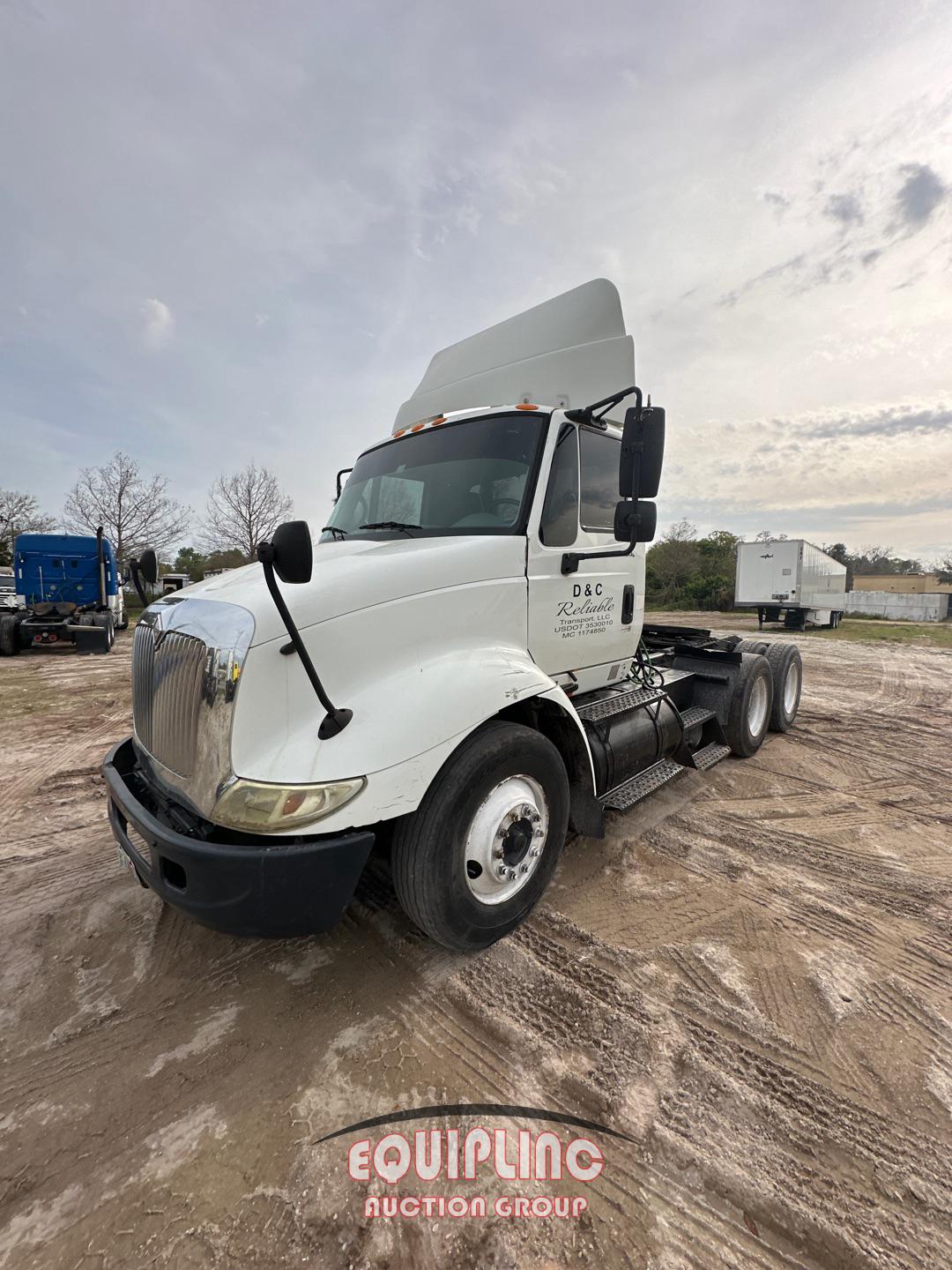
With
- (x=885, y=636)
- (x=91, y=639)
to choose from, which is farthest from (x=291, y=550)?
(x=885, y=636)

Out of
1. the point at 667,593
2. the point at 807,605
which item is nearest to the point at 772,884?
the point at 807,605

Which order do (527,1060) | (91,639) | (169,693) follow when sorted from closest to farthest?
(527,1060)
(169,693)
(91,639)

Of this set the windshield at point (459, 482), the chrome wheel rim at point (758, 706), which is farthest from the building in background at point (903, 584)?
the windshield at point (459, 482)

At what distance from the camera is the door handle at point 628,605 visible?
12.5 feet

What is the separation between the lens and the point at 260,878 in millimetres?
1896

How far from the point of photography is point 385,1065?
209 cm

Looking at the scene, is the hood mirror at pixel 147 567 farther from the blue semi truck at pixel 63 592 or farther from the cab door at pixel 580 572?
the blue semi truck at pixel 63 592

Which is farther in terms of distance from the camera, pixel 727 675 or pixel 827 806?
pixel 727 675

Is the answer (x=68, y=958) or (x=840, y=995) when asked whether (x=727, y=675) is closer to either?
(x=840, y=995)

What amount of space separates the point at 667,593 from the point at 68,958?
39.7 metres

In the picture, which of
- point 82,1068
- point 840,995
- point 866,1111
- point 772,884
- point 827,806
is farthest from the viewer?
point 827,806

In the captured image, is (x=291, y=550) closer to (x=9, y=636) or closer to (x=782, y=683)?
(x=782, y=683)

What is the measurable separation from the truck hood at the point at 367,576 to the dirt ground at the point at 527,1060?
1655 mm

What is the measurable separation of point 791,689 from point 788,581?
54.4 ft
